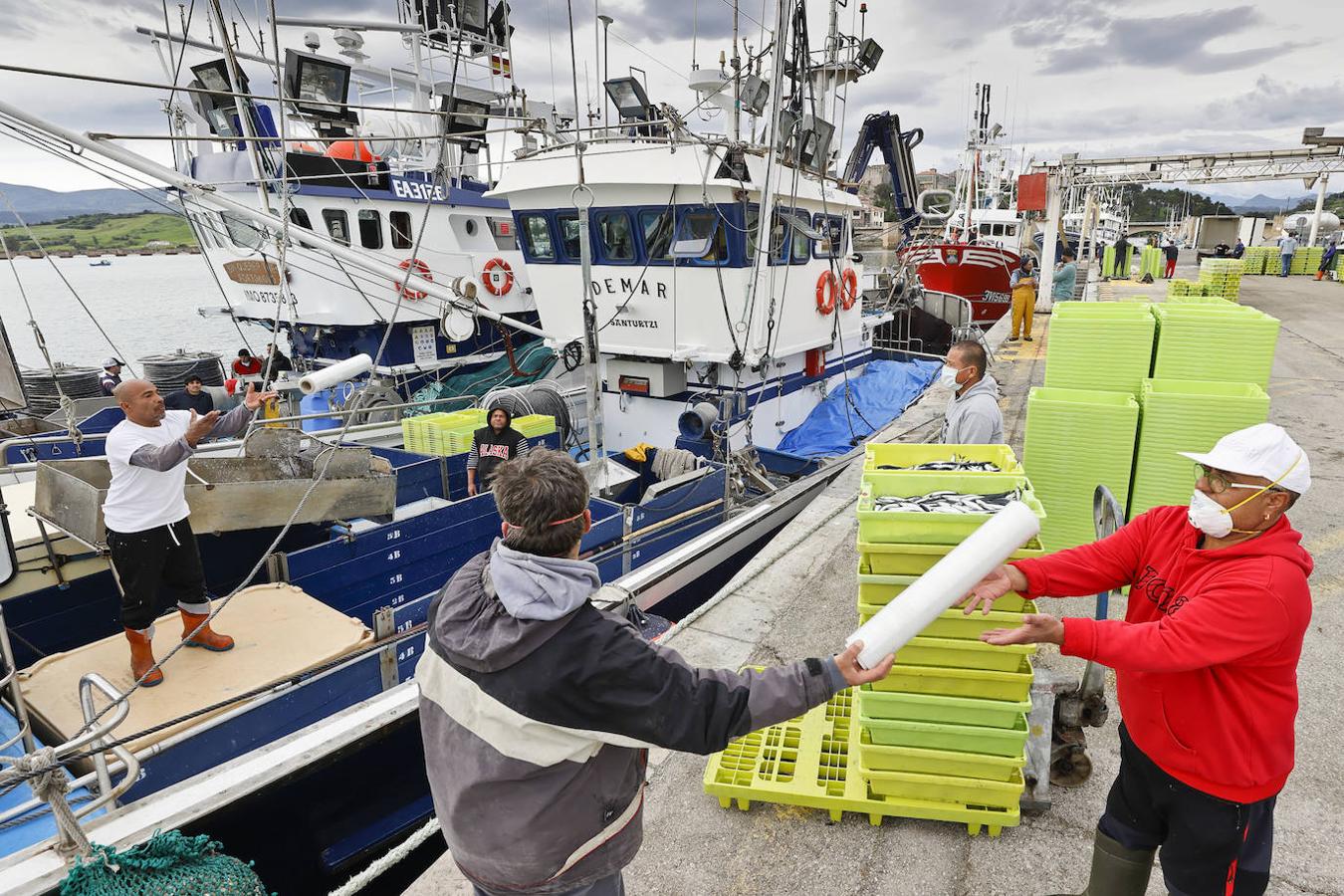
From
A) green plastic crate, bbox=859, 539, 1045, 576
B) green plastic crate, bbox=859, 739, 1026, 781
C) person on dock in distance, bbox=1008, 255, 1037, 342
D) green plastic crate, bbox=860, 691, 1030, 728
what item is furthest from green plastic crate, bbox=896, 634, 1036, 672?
person on dock in distance, bbox=1008, 255, 1037, 342

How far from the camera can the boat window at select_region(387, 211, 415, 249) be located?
45.4ft

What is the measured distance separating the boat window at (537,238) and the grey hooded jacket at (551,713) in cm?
825

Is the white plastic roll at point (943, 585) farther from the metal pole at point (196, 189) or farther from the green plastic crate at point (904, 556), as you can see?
the metal pole at point (196, 189)

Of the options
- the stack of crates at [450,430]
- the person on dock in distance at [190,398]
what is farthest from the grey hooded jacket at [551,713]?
the person on dock in distance at [190,398]

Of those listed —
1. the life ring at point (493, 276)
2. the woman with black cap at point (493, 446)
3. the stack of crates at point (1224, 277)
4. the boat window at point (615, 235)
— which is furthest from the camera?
the stack of crates at point (1224, 277)

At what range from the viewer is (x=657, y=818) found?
291 cm

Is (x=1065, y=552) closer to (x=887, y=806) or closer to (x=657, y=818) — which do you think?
(x=887, y=806)

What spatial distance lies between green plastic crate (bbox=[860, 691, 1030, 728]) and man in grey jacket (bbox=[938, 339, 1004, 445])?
187 cm

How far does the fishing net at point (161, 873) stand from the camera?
2.14m

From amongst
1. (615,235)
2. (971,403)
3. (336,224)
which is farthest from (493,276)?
(971,403)

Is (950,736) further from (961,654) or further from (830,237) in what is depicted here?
(830,237)

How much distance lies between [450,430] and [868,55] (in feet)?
26.7

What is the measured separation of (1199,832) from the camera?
191 centimetres

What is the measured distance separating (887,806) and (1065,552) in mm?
1193
